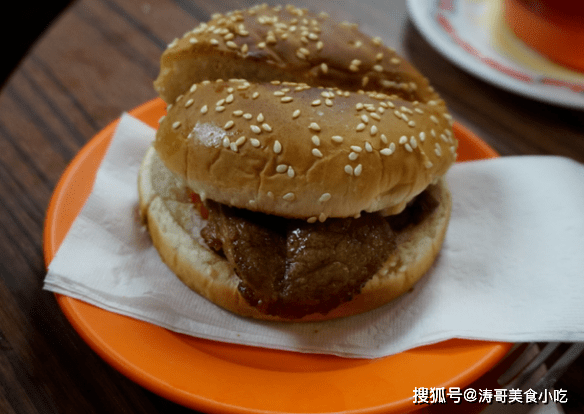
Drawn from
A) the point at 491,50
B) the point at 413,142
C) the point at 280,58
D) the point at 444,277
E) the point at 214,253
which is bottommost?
the point at 444,277

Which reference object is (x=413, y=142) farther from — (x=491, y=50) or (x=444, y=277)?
(x=491, y=50)

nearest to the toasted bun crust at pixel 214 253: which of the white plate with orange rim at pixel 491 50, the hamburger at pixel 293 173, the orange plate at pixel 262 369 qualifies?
the hamburger at pixel 293 173

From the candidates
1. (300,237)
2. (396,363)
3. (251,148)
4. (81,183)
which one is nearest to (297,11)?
(251,148)

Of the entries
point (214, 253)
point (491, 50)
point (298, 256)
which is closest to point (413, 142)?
point (298, 256)

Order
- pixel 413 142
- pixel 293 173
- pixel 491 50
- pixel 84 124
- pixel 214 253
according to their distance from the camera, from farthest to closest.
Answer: pixel 491 50
pixel 84 124
pixel 214 253
pixel 413 142
pixel 293 173

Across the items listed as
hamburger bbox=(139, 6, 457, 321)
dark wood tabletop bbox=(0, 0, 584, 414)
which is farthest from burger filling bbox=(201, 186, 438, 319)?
dark wood tabletop bbox=(0, 0, 584, 414)
